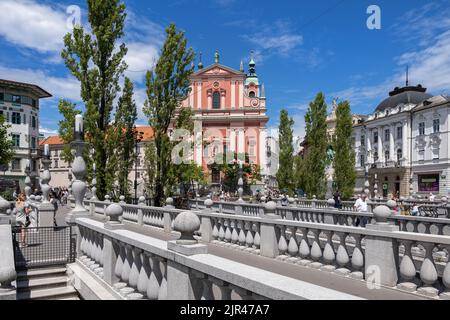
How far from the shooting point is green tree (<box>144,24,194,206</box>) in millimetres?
18438

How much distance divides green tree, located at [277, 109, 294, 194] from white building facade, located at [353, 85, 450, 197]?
10.9m

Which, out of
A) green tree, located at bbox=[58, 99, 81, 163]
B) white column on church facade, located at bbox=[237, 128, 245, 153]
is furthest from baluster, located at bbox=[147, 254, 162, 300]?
white column on church facade, located at bbox=[237, 128, 245, 153]

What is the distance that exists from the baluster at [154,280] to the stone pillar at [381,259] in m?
3.81

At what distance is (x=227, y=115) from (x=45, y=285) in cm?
5253

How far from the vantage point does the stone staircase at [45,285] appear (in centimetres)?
672

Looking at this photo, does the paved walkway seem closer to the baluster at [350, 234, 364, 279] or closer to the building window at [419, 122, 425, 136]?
the baluster at [350, 234, 364, 279]

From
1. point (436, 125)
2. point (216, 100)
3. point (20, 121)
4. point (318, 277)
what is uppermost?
point (216, 100)

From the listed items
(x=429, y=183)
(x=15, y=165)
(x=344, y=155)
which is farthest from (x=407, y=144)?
(x=15, y=165)

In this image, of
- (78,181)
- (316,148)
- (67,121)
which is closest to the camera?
(78,181)

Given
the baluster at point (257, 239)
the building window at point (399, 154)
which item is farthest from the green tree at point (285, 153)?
the baluster at point (257, 239)

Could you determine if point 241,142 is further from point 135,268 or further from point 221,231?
point 135,268

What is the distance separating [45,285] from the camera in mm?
7039
